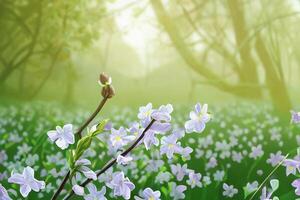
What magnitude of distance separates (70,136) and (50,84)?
955 inches

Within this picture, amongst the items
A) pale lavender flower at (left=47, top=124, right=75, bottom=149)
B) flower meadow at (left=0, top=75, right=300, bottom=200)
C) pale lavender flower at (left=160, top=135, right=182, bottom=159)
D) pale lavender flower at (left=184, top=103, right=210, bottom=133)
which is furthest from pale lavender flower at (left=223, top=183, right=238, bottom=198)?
pale lavender flower at (left=47, top=124, right=75, bottom=149)

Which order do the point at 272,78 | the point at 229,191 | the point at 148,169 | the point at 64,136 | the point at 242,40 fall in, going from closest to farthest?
the point at 64,136
the point at 229,191
the point at 148,169
the point at 272,78
the point at 242,40

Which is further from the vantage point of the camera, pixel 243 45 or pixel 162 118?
pixel 243 45

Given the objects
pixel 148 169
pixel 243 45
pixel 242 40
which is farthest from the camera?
pixel 242 40

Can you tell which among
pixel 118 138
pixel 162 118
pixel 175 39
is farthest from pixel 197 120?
pixel 175 39

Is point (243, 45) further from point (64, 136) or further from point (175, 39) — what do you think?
point (175, 39)

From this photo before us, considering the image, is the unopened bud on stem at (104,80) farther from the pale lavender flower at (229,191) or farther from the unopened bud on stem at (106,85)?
the pale lavender flower at (229,191)

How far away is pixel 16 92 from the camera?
20.7 metres

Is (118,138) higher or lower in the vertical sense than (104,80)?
lower

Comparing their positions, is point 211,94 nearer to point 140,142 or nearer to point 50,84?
point 50,84

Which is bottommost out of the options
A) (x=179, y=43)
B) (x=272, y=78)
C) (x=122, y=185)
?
(x=272, y=78)

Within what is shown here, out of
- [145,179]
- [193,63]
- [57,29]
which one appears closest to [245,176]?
[145,179]

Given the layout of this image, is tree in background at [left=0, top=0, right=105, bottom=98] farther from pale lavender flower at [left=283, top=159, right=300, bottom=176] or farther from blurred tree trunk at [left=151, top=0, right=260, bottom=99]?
pale lavender flower at [left=283, top=159, right=300, bottom=176]

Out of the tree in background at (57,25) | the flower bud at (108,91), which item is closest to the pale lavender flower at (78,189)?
the flower bud at (108,91)
